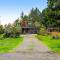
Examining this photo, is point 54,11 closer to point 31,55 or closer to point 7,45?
point 7,45

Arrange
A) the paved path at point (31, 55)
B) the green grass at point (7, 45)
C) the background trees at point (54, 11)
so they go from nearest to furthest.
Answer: the paved path at point (31, 55) → the green grass at point (7, 45) → the background trees at point (54, 11)

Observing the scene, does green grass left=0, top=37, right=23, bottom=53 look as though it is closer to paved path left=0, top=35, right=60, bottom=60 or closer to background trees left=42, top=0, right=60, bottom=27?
paved path left=0, top=35, right=60, bottom=60

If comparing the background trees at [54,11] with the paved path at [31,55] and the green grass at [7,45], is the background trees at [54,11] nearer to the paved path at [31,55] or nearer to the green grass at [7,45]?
the green grass at [7,45]

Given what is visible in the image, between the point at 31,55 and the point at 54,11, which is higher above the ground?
the point at 54,11

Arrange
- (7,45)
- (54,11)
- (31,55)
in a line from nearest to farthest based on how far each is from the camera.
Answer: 1. (31,55)
2. (7,45)
3. (54,11)

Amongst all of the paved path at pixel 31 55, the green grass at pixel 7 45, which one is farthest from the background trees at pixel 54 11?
the paved path at pixel 31 55

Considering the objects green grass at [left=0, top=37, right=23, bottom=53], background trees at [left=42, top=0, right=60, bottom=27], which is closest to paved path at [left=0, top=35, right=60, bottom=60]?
green grass at [left=0, top=37, right=23, bottom=53]

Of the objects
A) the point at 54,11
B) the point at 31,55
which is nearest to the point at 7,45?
the point at 54,11

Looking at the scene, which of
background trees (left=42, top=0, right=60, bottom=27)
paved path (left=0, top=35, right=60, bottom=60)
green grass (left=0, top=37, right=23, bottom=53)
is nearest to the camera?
paved path (left=0, top=35, right=60, bottom=60)

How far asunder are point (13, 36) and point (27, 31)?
63.7m

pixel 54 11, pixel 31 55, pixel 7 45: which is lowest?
pixel 7 45

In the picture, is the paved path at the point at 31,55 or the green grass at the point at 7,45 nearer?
the paved path at the point at 31,55

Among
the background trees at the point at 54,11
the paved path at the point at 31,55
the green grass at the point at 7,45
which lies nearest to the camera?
the paved path at the point at 31,55

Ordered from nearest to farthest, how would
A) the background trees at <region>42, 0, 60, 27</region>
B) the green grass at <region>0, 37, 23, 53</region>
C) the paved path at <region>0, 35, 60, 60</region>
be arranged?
the paved path at <region>0, 35, 60, 60</region>, the green grass at <region>0, 37, 23, 53</region>, the background trees at <region>42, 0, 60, 27</region>
